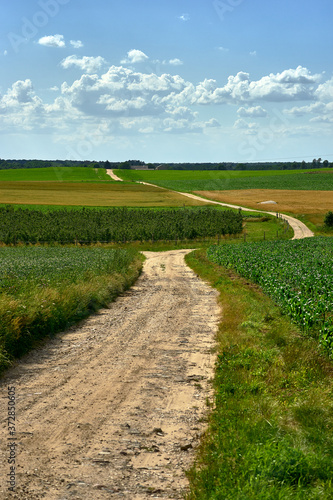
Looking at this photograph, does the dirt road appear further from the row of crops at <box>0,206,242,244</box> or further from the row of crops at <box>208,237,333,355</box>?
the row of crops at <box>0,206,242,244</box>

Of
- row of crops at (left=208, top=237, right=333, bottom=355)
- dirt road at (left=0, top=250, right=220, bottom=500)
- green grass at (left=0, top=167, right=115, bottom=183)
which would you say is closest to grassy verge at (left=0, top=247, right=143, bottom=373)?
dirt road at (left=0, top=250, right=220, bottom=500)

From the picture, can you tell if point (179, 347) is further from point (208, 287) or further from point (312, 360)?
point (208, 287)

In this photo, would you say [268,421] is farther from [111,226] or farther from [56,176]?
[56,176]

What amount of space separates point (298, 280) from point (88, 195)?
310 feet

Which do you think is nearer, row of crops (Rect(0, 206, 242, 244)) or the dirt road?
the dirt road

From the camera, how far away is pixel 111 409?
10.0m

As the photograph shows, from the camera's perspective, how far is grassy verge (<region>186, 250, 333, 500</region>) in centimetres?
680

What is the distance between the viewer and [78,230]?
5512 cm

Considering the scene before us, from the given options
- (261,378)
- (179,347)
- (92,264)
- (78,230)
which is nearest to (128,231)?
(78,230)

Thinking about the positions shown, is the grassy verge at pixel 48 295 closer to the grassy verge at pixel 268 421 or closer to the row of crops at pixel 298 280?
the grassy verge at pixel 268 421

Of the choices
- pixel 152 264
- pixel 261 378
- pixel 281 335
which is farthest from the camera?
pixel 152 264

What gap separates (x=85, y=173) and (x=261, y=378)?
592ft

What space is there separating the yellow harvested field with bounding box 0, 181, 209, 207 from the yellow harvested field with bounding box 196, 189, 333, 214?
963cm

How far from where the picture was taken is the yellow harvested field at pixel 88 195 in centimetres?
9450
